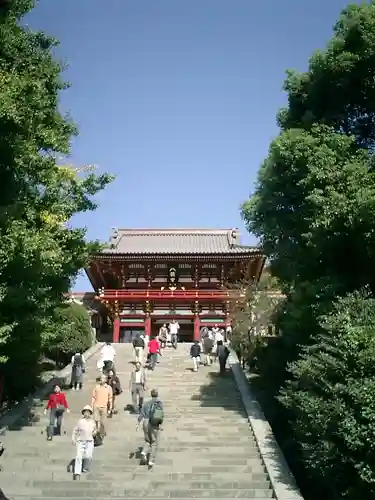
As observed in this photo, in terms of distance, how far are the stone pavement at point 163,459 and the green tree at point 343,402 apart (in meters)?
1.39

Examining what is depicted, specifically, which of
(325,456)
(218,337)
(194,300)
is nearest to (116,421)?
(325,456)

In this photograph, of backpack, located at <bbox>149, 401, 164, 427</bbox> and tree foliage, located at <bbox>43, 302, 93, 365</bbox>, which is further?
tree foliage, located at <bbox>43, 302, 93, 365</bbox>

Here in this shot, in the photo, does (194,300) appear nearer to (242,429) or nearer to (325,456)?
(242,429)

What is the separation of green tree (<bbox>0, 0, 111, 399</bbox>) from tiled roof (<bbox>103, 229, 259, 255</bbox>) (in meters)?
20.8

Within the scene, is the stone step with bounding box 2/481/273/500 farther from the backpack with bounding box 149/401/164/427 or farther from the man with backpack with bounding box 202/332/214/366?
the man with backpack with bounding box 202/332/214/366

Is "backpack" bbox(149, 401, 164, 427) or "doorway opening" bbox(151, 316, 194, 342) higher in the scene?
"doorway opening" bbox(151, 316, 194, 342)

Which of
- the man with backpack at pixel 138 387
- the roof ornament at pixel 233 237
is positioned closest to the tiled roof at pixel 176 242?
the roof ornament at pixel 233 237

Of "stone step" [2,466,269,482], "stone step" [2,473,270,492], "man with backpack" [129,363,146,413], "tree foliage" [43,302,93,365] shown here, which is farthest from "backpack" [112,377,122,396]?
"stone step" [2,473,270,492]

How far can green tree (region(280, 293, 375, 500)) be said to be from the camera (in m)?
8.29

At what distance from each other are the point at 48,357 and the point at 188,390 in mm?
6732

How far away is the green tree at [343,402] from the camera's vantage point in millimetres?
8290

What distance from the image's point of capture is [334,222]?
1092 centimetres

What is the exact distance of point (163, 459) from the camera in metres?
11.0

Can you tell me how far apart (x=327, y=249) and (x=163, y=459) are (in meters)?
5.38
